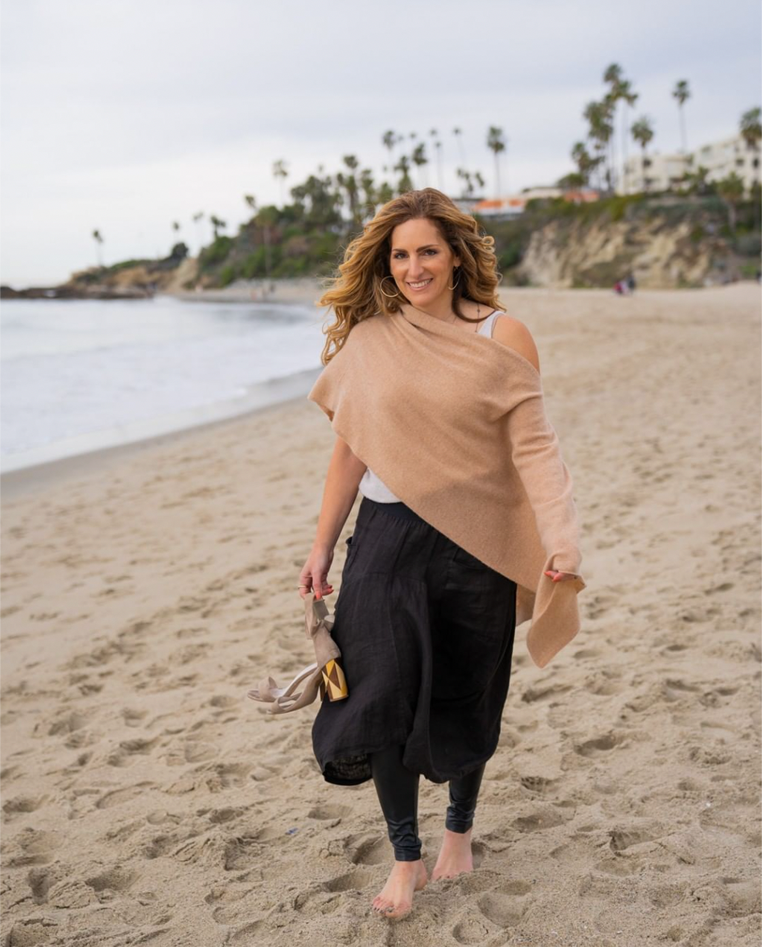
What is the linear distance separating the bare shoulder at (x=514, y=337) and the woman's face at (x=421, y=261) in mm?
180

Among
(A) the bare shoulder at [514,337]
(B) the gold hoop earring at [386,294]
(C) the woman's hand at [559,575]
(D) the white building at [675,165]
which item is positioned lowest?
(C) the woman's hand at [559,575]

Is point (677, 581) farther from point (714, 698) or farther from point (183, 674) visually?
point (183, 674)

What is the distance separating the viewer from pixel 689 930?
91.5 inches

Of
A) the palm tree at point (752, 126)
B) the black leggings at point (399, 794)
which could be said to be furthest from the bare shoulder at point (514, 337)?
the palm tree at point (752, 126)

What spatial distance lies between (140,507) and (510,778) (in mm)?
5151

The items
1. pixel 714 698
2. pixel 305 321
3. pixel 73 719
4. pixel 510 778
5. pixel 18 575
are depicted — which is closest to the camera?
pixel 510 778

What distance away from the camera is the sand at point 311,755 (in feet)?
8.26

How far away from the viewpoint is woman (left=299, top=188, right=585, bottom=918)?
2.31m

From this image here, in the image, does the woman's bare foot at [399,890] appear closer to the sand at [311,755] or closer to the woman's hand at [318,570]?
the sand at [311,755]

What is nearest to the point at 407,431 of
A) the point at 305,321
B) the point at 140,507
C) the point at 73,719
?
the point at 73,719

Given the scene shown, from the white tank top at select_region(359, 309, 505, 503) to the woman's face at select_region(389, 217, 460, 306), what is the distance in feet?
0.48

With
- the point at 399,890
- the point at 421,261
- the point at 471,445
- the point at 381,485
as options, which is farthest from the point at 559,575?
the point at 399,890

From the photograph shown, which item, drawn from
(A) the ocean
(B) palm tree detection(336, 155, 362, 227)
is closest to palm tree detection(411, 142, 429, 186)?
(B) palm tree detection(336, 155, 362, 227)

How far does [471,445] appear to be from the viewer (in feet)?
7.70
